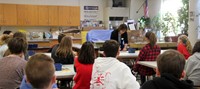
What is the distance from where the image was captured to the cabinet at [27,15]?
31.3ft

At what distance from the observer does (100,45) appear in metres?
6.93

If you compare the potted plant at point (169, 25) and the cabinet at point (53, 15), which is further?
the cabinet at point (53, 15)

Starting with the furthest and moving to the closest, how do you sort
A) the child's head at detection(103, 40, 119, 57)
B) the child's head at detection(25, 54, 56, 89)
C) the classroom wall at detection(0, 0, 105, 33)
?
the classroom wall at detection(0, 0, 105, 33)
the child's head at detection(103, 40, 119, 57)
the child's head at detection(25, 54, 56, 89)

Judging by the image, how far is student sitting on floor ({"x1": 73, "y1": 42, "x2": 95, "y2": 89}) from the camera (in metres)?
3.05

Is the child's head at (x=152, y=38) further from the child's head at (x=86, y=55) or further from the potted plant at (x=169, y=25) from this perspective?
the potted plant at (x=169, y=25)

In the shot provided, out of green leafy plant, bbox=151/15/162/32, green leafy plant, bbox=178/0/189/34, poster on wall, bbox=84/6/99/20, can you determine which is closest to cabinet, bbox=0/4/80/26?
poster on wall, bbox=84/6/99/20

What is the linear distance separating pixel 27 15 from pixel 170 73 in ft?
28.2

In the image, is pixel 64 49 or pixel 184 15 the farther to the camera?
pixel 184 15

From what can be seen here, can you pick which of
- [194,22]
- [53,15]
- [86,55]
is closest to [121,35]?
[194,22]

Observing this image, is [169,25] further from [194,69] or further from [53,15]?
[194,69]

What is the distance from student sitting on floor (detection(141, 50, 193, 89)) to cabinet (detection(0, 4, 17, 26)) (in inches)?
336

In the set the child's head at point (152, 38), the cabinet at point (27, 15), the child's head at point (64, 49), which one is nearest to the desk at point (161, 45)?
the child's head at point (152, 38)

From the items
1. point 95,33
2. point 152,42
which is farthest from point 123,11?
point 152,42

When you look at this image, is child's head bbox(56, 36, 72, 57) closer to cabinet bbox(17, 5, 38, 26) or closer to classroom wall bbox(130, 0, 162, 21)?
cabinet bbox(17, 5, 38, 26)
